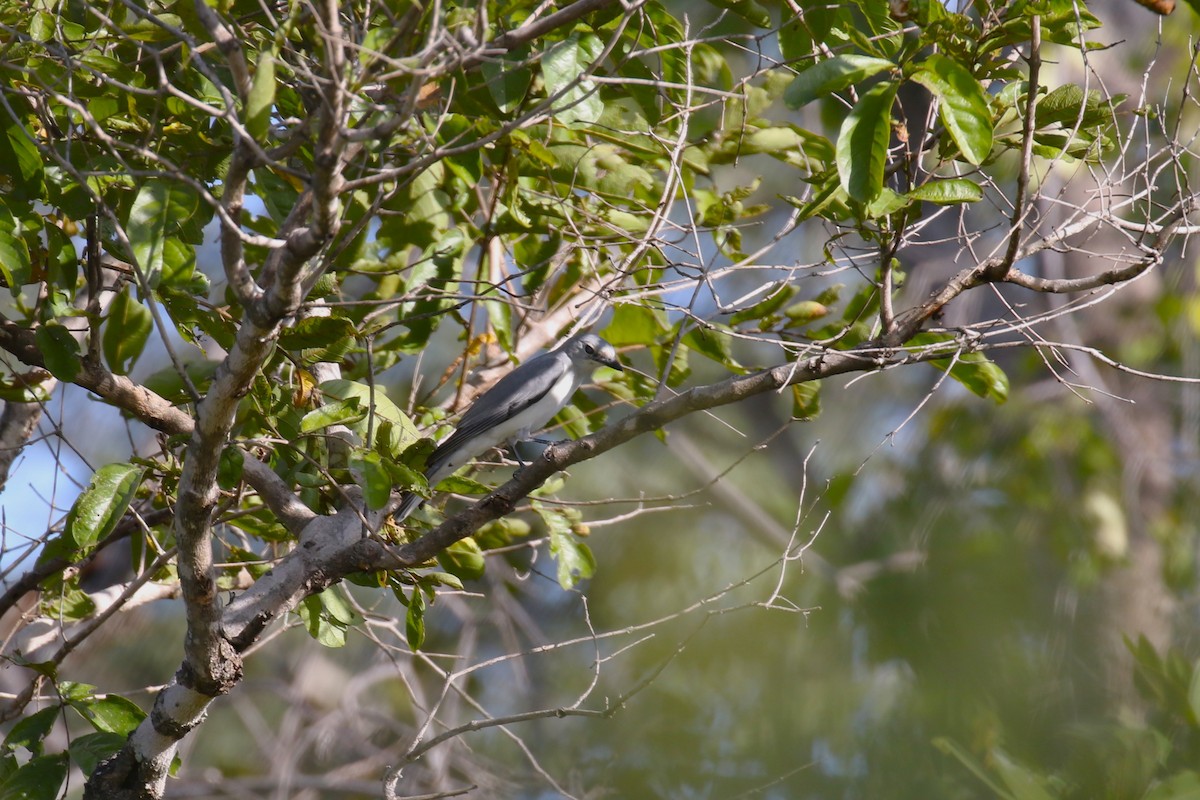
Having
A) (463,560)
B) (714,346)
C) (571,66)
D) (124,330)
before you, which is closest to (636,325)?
(714,346)

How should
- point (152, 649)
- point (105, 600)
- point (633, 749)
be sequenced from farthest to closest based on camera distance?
point (152, 649) < point (633, 749) < point (105, 600)

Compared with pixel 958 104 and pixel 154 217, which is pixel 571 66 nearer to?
pixel 958 104

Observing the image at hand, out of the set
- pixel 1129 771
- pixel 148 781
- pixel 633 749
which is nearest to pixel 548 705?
pixel 633 749

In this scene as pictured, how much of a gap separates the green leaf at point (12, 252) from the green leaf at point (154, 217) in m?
0.30

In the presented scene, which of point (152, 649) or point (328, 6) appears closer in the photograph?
point (328, 6)

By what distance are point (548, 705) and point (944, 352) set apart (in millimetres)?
3795

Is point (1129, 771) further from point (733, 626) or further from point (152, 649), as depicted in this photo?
point (152, 649)

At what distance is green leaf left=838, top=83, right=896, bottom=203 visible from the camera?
196 centimetres

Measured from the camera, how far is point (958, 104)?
1.95 meters

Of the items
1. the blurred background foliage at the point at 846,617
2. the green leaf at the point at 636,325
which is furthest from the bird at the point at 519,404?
the blurred background foliage at the point at 846,617

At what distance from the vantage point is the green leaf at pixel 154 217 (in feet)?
6.73

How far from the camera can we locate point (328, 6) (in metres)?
1.67

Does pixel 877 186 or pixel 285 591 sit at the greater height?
pixel 877 186

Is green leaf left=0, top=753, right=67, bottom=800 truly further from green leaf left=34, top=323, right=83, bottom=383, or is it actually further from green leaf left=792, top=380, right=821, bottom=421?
green leaf left=792, top=380, right=821, bottom=421
